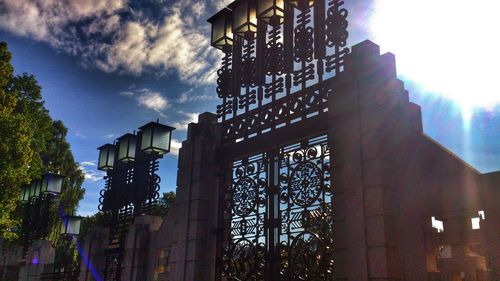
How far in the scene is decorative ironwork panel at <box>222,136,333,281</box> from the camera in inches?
298

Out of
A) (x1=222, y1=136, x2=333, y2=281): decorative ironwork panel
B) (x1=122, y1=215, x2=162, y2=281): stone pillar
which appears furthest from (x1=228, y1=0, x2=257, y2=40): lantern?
(x1=122, y1=215, x2=162, y2=281): stone pillar

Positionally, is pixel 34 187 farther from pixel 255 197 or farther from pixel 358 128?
pixel 358 128

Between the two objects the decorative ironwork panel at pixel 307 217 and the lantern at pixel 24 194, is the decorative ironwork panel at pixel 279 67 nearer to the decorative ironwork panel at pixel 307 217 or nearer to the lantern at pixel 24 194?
the decorative ironwork panel at pixel 307 217

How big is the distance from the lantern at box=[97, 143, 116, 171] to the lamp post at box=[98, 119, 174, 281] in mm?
66

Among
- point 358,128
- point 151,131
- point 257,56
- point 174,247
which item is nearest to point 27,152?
point 151,131

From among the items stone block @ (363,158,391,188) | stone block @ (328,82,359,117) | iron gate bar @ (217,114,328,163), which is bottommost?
stone block @ (363,158,391,188)

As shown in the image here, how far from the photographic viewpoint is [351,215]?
22.6 ft

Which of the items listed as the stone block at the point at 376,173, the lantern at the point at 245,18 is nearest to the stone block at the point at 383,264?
the stone block at the point at 376,173

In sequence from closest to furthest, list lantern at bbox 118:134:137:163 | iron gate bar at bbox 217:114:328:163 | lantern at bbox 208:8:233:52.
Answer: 1. iron gate bar at bbox 217:114:328:163
2. lantern at bbox 208:8:233:52
3. lantern at bbox 118:134:137:163

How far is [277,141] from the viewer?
8594mm

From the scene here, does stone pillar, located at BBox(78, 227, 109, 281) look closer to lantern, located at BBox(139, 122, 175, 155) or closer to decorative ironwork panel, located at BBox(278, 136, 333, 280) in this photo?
lantern, located at BBox(139, 122, 175, 155)

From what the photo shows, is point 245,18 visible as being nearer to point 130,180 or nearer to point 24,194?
point 130,180

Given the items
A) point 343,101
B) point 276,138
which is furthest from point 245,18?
point 343,101

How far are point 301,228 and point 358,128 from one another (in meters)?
1.89
